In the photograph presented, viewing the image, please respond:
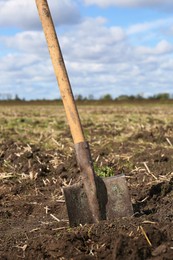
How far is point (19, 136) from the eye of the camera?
36.5 ft

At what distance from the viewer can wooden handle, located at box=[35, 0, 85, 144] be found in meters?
4.98

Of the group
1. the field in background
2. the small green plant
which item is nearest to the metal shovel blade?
the field in background

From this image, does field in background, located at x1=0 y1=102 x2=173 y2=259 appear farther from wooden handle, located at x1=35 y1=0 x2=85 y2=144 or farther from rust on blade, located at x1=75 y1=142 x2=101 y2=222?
wooden handle, located at x1=35 y1=0 x2=85 y2=144

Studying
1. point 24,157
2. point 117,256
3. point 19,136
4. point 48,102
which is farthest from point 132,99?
point 117,256

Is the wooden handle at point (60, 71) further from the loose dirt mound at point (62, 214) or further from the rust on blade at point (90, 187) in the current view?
the loose dirt mound at point (62, 214)

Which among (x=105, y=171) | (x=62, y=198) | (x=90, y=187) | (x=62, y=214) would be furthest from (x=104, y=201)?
(x=105, y=171)

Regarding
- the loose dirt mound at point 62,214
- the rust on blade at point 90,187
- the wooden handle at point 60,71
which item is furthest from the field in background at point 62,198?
the wooden handle at point 60,71

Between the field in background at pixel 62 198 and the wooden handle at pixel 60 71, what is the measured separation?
85 centimetres

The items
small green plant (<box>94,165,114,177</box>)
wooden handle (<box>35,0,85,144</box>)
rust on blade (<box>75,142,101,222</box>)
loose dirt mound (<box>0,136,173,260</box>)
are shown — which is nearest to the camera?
loose dirt mound (<box>0,136,173,260</box>)

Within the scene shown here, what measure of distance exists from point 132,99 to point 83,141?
150ft

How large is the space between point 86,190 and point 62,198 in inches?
46.6

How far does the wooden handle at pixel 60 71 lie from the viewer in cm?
498

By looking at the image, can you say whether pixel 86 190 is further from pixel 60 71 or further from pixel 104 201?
pixel 60 71

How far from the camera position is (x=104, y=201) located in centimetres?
488
